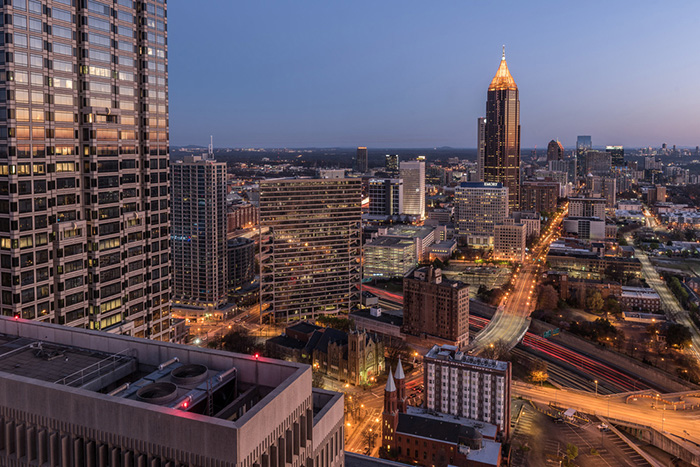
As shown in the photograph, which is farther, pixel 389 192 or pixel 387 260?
pixel 389 192

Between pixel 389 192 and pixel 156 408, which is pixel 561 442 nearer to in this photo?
pixel 156 408

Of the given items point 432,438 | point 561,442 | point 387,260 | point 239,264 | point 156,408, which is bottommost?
point 561,442

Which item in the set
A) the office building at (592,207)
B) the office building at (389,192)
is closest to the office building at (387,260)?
the office building at (389,192)

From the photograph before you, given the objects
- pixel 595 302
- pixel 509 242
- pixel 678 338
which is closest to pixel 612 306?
pixel 595 302

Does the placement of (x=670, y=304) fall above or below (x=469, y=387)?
below

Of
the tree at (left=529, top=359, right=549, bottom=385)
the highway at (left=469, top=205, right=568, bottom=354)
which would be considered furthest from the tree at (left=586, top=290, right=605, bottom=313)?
the tree at (left=529, top=359, right=549, bottom=385)

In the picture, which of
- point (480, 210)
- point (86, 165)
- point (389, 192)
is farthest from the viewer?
point (389, 192)
